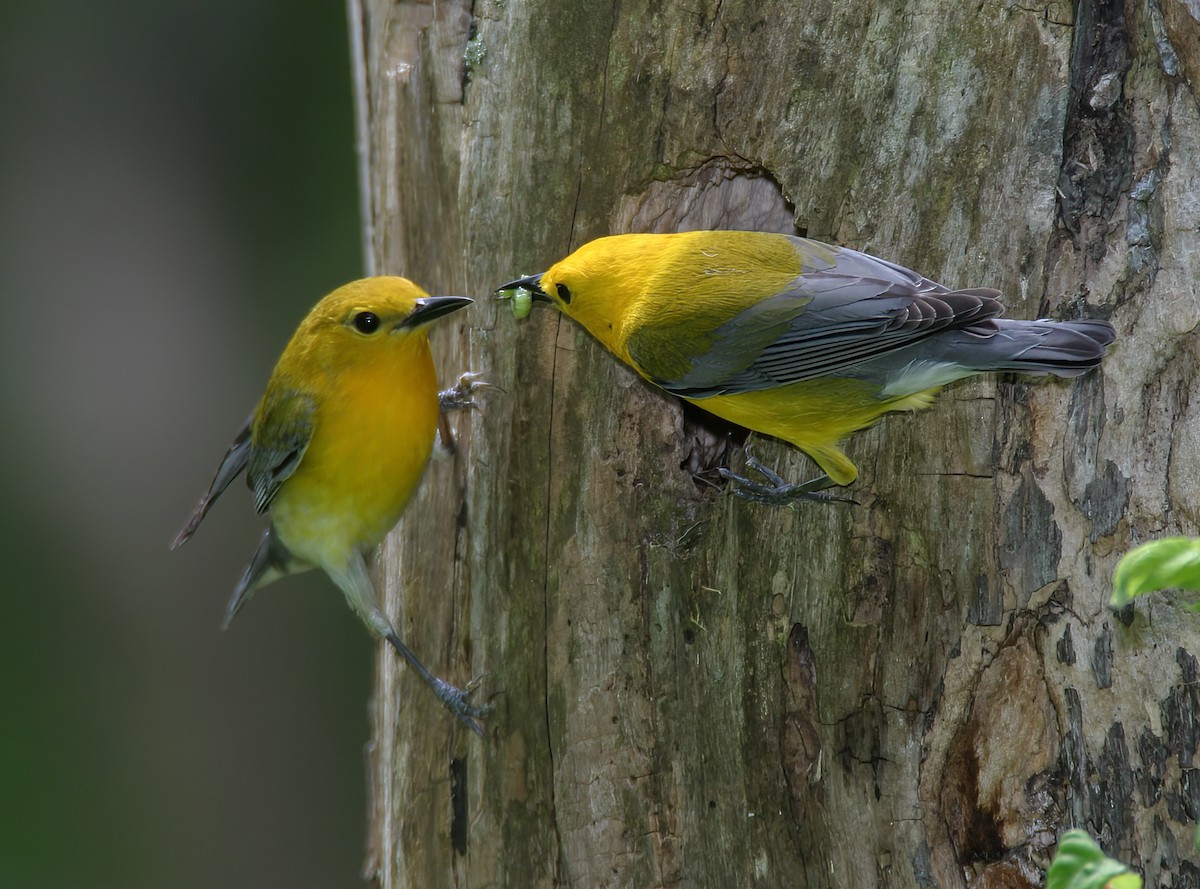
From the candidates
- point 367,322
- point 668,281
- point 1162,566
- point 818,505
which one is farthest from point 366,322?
point 1162,566

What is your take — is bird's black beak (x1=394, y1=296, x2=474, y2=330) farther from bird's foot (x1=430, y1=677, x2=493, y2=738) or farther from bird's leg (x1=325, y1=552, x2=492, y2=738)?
bird's foot (x1=430, y1=677, x2=493, y2=738)

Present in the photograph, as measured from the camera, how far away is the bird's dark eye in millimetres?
3688

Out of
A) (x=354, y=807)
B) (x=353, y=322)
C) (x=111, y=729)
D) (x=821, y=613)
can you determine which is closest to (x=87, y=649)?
(x=111, y=729)

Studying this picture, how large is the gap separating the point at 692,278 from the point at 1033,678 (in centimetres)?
150

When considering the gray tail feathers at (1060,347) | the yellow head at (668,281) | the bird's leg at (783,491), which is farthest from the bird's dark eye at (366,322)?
the gray tail feathers at (1060,347)

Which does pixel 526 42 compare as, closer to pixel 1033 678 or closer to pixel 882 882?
pixel 1033 678

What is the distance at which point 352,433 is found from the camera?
3891 mm

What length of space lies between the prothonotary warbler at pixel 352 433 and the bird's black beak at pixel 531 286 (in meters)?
0.19

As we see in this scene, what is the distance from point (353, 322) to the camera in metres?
A: 3.74

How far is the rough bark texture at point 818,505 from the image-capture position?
291cm

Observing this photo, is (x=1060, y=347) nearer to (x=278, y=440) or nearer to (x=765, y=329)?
(x=765, y=329)

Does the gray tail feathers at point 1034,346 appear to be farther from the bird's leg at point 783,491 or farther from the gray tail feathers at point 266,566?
the gray tail feathers at point 266,566

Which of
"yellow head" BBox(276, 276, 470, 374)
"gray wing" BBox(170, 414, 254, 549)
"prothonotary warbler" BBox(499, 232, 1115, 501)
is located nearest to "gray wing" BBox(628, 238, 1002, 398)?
"prothonotary warbler" BBox(499, 232, 1115, 501)

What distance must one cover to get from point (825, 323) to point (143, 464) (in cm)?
585
